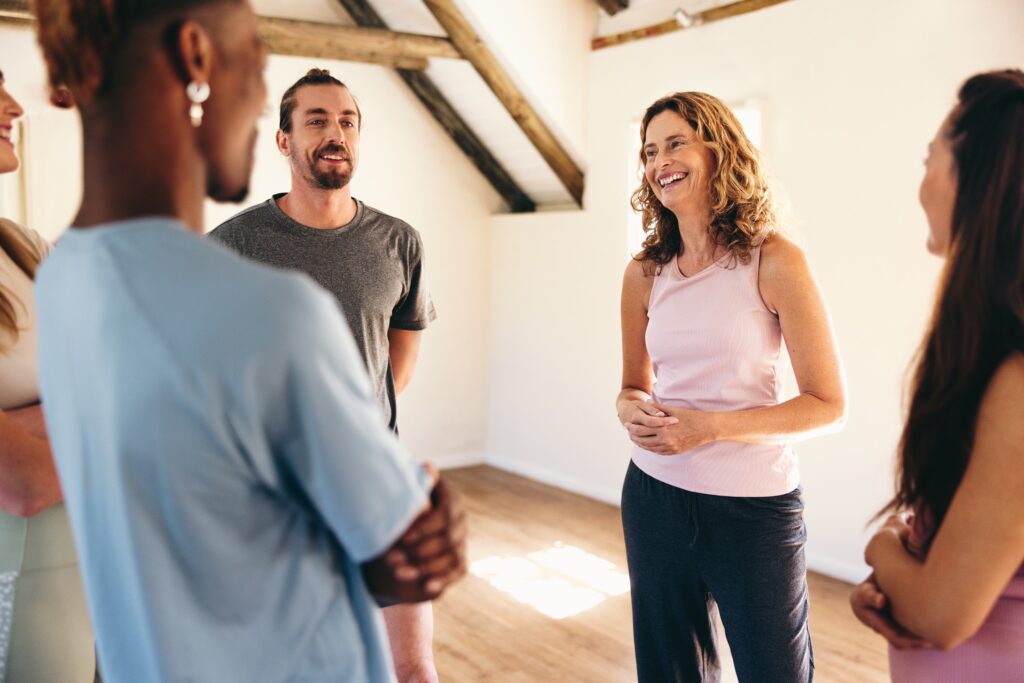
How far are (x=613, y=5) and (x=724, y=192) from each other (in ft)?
10.5

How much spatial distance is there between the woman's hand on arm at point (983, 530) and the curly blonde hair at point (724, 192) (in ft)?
2.96

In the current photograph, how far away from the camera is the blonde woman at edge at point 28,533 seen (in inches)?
48.5

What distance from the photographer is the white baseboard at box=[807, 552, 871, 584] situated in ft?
12.1

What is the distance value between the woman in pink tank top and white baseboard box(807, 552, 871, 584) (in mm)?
2779

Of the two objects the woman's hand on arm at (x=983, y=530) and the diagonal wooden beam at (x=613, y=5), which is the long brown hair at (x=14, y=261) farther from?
the diagonal wooden beam at (x=613, y=5)

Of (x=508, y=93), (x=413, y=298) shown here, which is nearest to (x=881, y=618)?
(x=413, y=298)

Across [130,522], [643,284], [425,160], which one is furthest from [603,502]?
[130,522]

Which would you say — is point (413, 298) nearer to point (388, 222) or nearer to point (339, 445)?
point (388, 222)

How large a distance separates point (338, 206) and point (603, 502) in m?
3.26

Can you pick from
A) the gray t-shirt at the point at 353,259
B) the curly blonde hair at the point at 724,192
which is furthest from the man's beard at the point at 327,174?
the curly blonde hair at the point at 724,192

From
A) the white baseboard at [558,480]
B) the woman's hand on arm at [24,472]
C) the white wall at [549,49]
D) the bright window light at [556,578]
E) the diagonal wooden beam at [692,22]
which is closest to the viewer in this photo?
the woman's hand on arm at [24,472]

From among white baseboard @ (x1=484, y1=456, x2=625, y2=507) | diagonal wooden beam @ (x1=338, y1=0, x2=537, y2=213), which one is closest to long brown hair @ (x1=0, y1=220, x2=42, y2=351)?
white baseboard @ (x1=484, y1=456, x2=625, y2=507)

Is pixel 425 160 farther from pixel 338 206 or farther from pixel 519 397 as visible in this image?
pixel 338 206

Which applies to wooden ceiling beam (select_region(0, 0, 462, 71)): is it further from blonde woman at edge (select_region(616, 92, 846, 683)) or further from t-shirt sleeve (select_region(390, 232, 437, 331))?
blonde woman at edge (select_region(616, 92, 846, 683))
